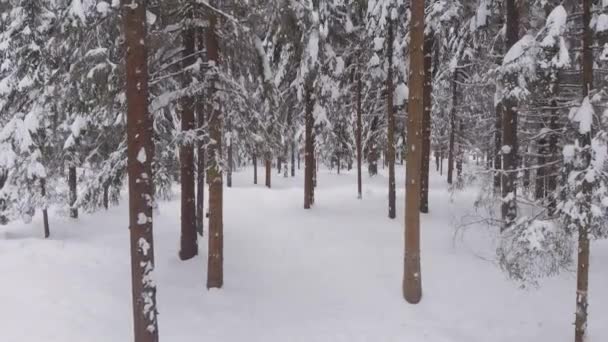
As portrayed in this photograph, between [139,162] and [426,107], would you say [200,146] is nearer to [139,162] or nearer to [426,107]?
[139,162]

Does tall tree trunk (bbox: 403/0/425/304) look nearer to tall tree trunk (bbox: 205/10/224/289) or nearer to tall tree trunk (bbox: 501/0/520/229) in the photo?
tall tree trunk (bbox: 501/0/520/229)

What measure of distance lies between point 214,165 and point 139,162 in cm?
390

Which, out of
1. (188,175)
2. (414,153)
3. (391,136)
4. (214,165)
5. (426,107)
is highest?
(426,107)

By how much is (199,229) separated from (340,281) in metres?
5.33

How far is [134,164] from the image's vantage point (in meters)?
6.72

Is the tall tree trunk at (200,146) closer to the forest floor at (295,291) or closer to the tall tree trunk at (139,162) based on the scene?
the forest floor at (295,291)

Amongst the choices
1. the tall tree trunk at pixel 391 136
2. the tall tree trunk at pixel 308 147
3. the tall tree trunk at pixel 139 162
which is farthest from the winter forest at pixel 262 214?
the tall tree trunk at pixel 308 147

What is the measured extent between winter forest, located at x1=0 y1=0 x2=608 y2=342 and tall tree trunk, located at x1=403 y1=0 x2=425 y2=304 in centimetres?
3

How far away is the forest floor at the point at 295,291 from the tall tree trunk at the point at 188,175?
1.43ft

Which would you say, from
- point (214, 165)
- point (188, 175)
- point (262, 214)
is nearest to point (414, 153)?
point (214, 165)

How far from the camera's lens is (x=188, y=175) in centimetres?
1257

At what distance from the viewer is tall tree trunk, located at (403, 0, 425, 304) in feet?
34.9

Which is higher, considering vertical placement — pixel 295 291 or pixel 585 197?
pixel 585 197

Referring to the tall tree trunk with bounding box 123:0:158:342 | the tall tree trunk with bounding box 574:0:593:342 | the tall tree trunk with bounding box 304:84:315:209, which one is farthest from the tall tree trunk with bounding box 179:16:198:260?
the tall tree trunk with bounding box 574:0:593:342
